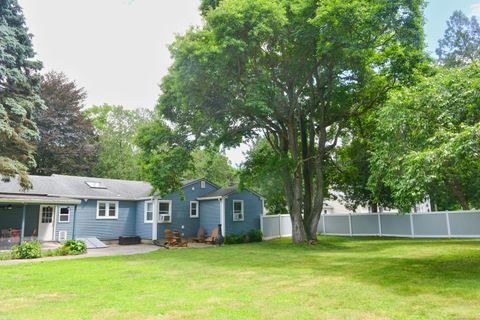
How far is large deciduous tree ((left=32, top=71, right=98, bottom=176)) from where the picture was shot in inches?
1201

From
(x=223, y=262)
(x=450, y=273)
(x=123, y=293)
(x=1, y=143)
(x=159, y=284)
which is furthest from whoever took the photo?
(x=1, y=143)

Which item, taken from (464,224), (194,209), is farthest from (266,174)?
(464,224)

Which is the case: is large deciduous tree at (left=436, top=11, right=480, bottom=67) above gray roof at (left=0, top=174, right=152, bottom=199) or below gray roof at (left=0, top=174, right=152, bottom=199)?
above

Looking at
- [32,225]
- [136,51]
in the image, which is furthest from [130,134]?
[136,51]

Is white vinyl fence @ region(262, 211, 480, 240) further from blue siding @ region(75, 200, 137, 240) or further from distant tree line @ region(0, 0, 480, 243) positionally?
blue siding @ region(75, 200, 137, 240)

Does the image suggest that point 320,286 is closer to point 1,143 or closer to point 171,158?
point 171,158

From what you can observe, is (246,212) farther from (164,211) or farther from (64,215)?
(64,215)

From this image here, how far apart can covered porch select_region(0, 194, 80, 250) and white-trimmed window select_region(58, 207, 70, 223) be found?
0.22 meters

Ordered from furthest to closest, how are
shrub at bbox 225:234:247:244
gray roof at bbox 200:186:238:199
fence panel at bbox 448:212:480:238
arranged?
gray roof at bbox 200:186:238:199, shrub at bbox 225:234:247:244, fence panel at bbox 448:212:480:238

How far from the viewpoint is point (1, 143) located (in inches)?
563

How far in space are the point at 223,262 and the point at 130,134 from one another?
35586 millimetres

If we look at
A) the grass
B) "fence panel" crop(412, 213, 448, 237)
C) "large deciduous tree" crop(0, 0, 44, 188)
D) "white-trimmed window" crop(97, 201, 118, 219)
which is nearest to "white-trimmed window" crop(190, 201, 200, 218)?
"white-trimmed window" crop(97, 201, 118, 219)

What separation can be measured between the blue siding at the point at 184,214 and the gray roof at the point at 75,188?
1893 mm

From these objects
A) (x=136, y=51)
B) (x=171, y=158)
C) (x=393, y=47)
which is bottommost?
(x=171, y=158)
